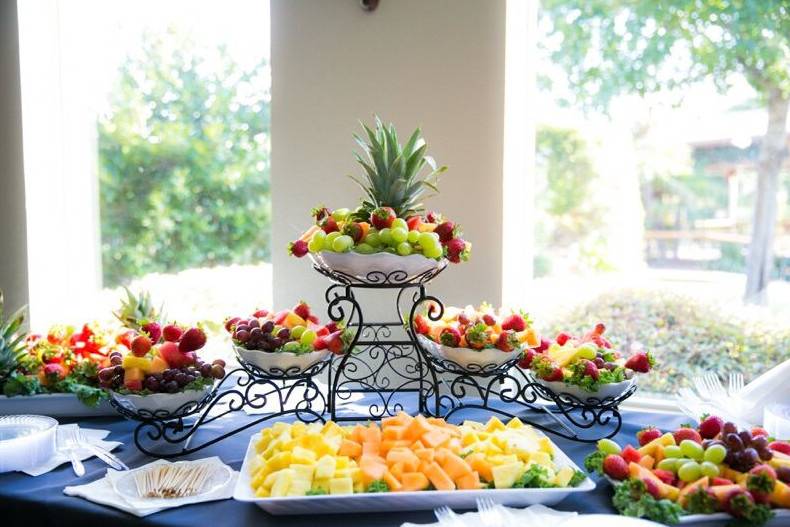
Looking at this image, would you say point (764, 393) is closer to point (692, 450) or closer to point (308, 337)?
point (692, 450)

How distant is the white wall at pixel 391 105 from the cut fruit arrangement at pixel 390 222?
952 mm

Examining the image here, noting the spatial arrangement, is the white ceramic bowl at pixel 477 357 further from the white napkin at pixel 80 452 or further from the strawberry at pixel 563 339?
the white napkin at pixel 80 452

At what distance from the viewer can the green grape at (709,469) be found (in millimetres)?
1477

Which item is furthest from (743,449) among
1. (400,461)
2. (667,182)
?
(667,182)

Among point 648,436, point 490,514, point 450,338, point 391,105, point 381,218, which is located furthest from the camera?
point 391,105

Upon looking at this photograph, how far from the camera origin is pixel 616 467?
5.09 feet

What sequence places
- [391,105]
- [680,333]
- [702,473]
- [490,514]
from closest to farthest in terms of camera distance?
[490,514] < [702,473] < [391,105] < [680,333]

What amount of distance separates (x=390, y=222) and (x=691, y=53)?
1.99 meters

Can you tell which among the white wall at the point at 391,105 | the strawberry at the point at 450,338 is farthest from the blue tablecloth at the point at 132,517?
the white wall at the point at 391,105

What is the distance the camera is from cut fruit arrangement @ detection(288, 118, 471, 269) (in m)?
1.81

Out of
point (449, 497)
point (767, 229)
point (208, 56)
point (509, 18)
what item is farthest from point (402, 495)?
point (208, 56)

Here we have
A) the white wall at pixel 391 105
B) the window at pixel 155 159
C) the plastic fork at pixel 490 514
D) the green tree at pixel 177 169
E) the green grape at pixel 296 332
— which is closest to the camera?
the plastic fork at pixel 490 514

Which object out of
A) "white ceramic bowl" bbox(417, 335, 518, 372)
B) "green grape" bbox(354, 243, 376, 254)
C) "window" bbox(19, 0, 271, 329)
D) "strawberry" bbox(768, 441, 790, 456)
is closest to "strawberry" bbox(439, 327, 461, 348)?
"white ceramic bowl" bbox(417, 335, 518, 372)

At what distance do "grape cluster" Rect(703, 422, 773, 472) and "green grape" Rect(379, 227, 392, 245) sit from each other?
91 centimetres
